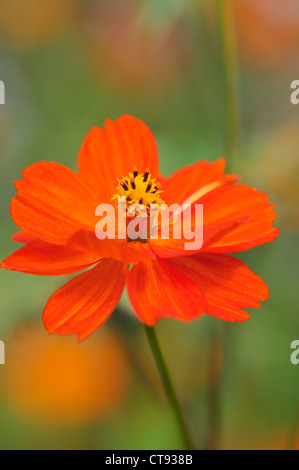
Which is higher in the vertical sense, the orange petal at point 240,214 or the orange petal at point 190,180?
the orange petal at point 190,180

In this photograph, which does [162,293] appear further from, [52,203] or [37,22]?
[37,22]

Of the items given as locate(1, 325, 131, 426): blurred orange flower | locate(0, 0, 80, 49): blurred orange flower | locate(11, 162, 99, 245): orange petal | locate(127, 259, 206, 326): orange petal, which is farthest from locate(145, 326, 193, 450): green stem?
locate(0, 0, 80, 49): blurred orange flower

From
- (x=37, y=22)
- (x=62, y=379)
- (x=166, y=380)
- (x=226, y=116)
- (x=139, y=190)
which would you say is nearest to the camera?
(x=166, y=380)

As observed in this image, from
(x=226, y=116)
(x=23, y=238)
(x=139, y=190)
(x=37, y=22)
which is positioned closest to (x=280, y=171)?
(x=226, y=116)

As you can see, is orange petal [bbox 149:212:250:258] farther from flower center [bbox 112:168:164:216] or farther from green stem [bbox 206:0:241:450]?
green stem [bbox 206:0:241:450]

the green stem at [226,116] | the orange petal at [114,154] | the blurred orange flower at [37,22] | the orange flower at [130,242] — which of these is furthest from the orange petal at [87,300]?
the blurred orange flower at [37,22]

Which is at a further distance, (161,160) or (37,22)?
(37,22)

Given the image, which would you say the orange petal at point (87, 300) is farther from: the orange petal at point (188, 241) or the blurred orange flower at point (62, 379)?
the blurred orange flower at point (62, 379)
